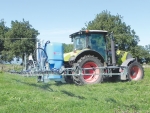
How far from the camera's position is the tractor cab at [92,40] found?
12920 mm

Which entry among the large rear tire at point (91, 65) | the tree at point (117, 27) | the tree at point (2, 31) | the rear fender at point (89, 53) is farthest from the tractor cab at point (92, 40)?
the tree at point (2, 31)

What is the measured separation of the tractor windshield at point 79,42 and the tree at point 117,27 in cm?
3218

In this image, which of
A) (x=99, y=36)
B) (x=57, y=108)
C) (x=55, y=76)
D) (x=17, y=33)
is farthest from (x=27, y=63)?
(x=17, y=33)

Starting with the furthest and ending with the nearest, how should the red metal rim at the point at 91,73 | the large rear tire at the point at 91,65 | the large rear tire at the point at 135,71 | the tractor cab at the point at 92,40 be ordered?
the large rear tire at the point at 135,71 < the tractor cab at the point at 92,40 < the red metal rim at the point at 91,73 < the large rear tire at the point at 91,65

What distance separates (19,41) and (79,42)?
121ft

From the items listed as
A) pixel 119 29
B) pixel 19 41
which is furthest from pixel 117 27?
pixel 19 41

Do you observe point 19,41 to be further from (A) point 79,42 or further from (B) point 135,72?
(B) point 135,72

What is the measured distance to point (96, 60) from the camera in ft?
40.5

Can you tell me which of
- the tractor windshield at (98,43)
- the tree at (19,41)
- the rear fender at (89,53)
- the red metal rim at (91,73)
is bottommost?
the red metal rim at (91,73)

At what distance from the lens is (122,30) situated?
158ft

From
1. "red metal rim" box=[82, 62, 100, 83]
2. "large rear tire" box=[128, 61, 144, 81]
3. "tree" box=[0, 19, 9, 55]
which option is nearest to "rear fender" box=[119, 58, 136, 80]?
"large rear tire" box=[128, 61, 144, 81]

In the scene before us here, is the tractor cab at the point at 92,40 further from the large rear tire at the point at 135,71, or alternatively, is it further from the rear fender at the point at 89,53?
the large rear tire at the point at 135,71

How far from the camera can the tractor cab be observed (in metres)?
12.9

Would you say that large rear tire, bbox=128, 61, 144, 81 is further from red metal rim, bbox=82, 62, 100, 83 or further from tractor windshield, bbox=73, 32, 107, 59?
red metal rim, bbox=82, 62, 100, 83
